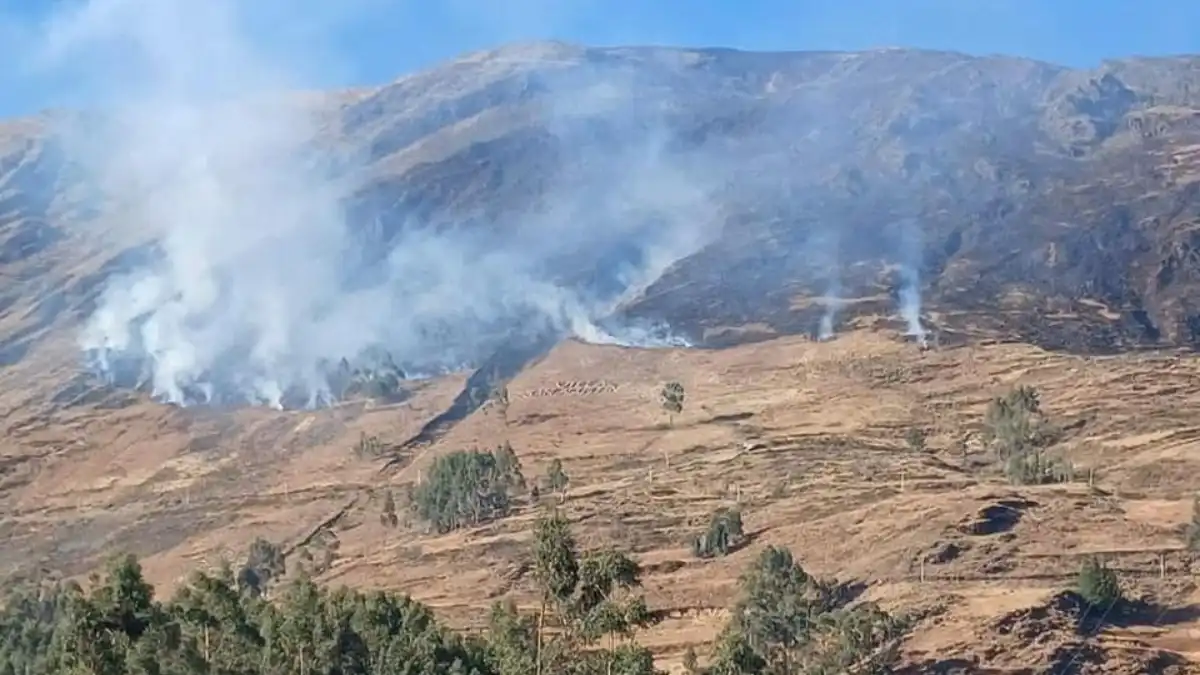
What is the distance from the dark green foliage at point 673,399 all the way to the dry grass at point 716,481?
4.89ft

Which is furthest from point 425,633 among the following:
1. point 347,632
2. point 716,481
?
point 716,481

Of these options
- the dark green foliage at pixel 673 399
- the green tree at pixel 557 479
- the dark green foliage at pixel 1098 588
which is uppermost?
the dark green foliage at pixel 673 399

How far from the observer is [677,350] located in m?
151

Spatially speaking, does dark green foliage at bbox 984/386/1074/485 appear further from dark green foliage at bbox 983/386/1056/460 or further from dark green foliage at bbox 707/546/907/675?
dark green foliage at bbox 707/546/907/675

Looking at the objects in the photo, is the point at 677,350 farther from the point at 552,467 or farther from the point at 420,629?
the point at 420,629

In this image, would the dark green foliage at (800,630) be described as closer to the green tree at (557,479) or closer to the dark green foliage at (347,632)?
the dark green foliage at (347,632)

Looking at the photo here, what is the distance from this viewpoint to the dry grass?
79.1 m

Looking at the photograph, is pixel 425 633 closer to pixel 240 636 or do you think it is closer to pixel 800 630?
pixel 240 636

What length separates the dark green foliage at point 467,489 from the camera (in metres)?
107

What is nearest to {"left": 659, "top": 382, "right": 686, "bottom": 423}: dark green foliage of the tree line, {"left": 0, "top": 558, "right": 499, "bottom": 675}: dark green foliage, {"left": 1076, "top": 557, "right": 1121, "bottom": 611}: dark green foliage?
{"left": 1076, "top": 557, "right": 1121, "bottom": 611}: dark green foliage

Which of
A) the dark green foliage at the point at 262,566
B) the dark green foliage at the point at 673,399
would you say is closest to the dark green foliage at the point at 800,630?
the dark green foliage at the point at 262,566

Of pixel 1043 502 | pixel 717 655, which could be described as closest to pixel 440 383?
pixel 1043 502

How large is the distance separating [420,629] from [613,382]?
9032cm

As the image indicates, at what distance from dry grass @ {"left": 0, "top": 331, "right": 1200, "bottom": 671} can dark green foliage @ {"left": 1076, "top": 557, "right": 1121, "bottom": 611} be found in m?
1.75
